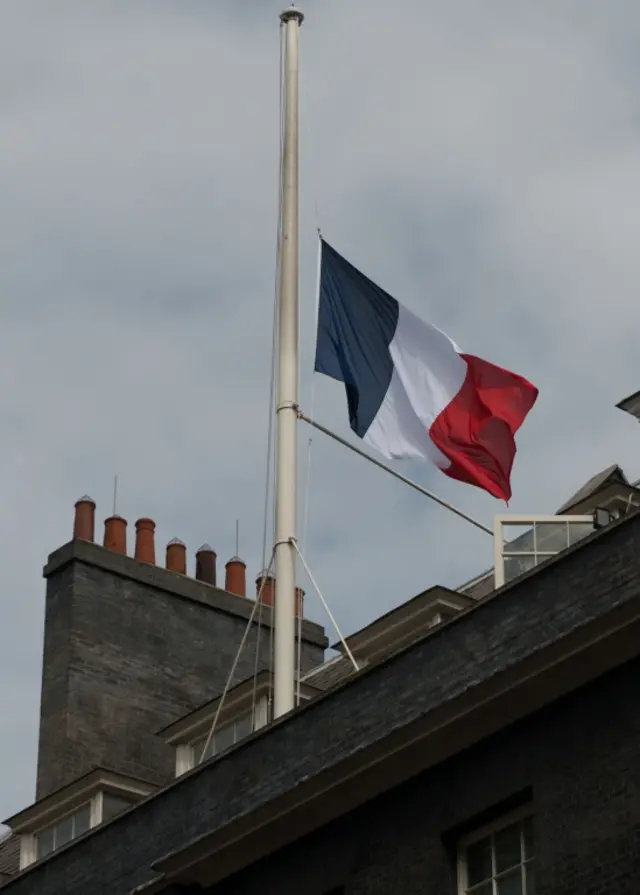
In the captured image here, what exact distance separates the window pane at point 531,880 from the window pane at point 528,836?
14cm

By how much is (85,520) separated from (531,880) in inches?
676

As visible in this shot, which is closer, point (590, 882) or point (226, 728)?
point (590, 882)

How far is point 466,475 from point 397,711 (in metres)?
5.74

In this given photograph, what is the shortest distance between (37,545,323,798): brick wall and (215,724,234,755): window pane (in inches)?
136

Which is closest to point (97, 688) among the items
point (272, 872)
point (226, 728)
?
point (226, 728)

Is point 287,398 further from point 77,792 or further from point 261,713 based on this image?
point 77,792

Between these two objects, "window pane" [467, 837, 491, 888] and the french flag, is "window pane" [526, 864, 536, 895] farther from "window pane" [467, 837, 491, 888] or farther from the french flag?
the french flag

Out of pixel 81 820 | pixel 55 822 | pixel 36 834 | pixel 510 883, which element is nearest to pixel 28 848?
pixel 36 834

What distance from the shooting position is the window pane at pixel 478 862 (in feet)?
83.4

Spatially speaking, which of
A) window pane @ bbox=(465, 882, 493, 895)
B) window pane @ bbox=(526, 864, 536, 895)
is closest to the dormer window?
window pane @ bbox=(465, 882, 493, 895)

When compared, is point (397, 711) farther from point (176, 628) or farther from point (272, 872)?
point (176, 628)

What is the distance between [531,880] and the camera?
2473cm

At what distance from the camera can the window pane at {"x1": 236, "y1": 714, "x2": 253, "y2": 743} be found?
113ft

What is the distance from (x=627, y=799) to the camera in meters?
23.8
